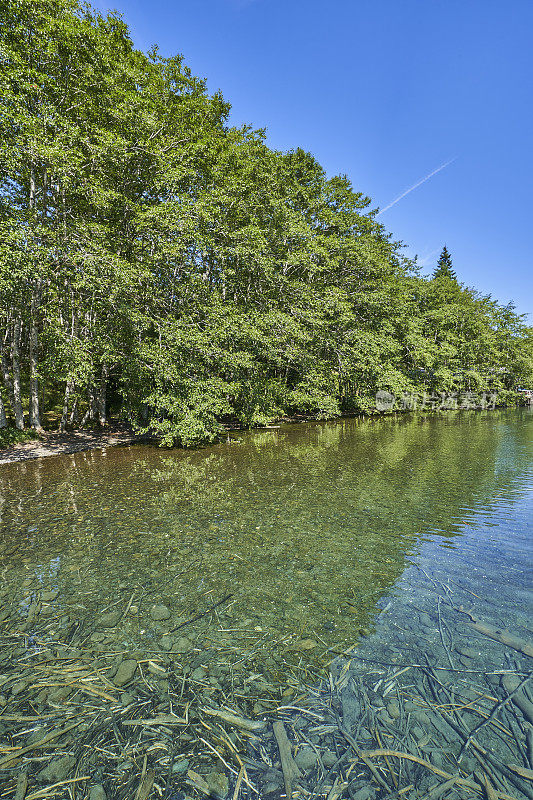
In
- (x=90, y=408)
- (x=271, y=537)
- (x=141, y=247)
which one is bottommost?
(x=271, y=537)

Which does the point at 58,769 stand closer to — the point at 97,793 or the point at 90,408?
the point at 97,793

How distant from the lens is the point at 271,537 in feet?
24.2

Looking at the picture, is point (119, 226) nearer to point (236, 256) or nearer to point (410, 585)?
point (236, 256)

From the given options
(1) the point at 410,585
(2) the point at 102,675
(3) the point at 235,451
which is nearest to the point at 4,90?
(3) the point at 235,451

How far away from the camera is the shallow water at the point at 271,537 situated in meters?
5.08

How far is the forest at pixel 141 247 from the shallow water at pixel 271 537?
629 centimetres

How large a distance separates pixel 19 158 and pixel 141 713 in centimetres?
1952

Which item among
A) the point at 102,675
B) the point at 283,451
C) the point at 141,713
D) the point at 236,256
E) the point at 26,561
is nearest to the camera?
the point at 141,713

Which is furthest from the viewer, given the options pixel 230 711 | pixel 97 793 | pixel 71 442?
pixel 71 442

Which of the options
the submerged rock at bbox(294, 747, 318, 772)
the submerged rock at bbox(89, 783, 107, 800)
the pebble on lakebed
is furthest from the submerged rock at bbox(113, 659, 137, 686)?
the submerged rock at bbox(294, 747, 318, 772)

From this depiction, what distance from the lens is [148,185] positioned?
19.4 meters

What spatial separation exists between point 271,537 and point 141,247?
16.7 m

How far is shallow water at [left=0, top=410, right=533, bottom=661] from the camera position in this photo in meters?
5.08

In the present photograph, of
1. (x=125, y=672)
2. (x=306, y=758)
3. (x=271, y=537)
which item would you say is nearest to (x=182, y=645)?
(x=125, y=672)
